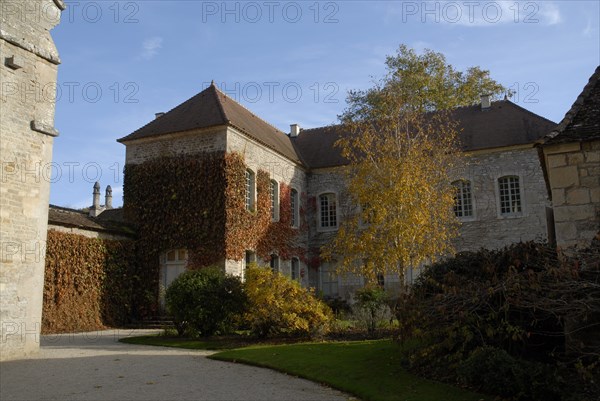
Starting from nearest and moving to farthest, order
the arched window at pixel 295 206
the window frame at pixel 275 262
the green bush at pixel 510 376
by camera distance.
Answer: the green bush at pixel 510 376, the window frame at pixel 275 262, the arched window at pixel 295 206

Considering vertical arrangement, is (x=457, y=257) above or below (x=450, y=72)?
below

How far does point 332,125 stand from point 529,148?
9.62 metres

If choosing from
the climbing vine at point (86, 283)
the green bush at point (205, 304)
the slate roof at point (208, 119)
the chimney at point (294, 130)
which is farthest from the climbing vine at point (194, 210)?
the chimney at point (294, 130)

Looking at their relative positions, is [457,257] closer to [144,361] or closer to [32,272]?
[144,361]

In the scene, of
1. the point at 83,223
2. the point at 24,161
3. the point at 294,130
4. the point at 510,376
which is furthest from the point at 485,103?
the point at 510,376

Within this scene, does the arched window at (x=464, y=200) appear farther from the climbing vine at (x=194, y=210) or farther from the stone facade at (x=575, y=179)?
the stone facade at (x=575, y=179)

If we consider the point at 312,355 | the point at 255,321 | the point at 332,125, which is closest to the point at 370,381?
the point at 312,355

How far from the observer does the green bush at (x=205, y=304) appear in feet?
43.5

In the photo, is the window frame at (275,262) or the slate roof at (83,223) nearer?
the slate roof at (83,223)

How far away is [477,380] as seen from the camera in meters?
6.58

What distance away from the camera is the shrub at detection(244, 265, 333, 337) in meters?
12.5

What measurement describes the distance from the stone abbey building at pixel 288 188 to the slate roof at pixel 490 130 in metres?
0.04

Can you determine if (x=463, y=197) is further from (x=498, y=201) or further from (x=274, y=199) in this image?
(x=274, y=199)

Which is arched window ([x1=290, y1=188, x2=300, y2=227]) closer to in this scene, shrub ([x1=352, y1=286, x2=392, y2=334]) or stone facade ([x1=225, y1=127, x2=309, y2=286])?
stone facade ([x1=225, y1=127, x2=309, y2=286])
